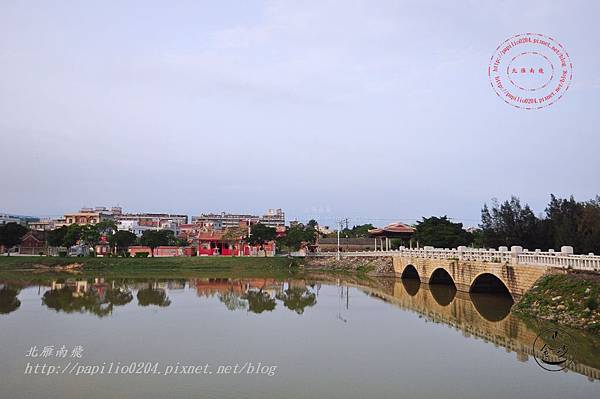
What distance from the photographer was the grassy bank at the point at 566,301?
15570 millimetres

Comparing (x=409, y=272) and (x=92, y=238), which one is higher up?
(x=92, y=238)

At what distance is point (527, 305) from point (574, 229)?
1380cm

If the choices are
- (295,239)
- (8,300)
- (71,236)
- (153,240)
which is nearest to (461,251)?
(8,300)

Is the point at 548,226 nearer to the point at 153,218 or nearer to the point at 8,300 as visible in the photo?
the point at 8,300

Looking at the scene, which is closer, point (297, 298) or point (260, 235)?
point (297, 298)

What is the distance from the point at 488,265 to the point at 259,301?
38.2ft

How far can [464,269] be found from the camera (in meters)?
27.9

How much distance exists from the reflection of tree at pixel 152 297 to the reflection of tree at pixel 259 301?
4.22m

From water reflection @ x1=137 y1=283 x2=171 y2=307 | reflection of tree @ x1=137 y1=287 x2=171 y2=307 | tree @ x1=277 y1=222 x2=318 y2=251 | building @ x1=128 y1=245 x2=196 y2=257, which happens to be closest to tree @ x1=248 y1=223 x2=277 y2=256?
tree @ x1=277 y1=222 x2=318 y2=251

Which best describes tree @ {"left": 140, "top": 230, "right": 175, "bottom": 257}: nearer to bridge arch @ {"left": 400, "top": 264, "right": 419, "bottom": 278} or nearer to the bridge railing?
bridge arch @ {"left": 400, "top": 264, "right": 419, "bottom": 278}

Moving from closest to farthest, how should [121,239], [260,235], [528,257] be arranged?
[528,257]
[260,235]
[121,239]

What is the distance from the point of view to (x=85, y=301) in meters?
25.9

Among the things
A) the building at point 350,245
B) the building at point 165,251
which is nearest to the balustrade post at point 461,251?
the building at point 165,251

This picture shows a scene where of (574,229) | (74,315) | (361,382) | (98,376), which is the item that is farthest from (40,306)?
(574,229)
